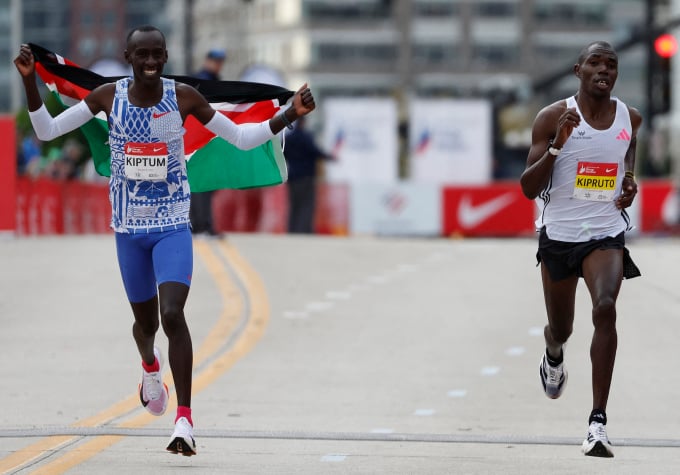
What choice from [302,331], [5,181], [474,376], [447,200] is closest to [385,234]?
[447,200]

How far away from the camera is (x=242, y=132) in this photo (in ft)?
26.8

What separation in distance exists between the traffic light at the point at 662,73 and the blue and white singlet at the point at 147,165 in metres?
23.3

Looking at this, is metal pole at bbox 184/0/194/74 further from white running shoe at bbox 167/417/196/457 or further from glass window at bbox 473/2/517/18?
glass window at bbox 473/2/517/18

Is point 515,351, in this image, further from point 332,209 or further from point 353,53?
point 353,53

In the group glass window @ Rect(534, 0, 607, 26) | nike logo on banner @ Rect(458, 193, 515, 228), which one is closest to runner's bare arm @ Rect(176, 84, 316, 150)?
nike logo on banner @ Rect(458, 193, 515, 228)

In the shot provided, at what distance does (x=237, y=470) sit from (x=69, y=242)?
42.0 feet

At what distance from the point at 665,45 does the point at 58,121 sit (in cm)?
2426

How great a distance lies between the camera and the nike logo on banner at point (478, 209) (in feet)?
114

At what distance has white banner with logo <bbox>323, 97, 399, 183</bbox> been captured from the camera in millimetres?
40625

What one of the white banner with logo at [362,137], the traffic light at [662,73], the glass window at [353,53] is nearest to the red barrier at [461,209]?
the traffic light at [662,73]

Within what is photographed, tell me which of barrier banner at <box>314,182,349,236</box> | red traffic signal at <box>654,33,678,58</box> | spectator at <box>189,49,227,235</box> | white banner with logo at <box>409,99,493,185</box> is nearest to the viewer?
spectator at <box>189,49,227,235</box>

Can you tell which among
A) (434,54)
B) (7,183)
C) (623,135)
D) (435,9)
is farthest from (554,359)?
(435,9)

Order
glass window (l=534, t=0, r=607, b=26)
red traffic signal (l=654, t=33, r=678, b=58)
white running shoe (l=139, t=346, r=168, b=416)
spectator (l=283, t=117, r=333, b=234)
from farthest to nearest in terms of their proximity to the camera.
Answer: glass window (l=534, t=0, r=607, b=26) < red traffic signal (l=654, t=33, r=678, b=58) < spectator (l=283, t=117, r=333, b=234) < white running shoe (l=139, t=346, r=168, b=416)

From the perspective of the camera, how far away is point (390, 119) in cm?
4081
